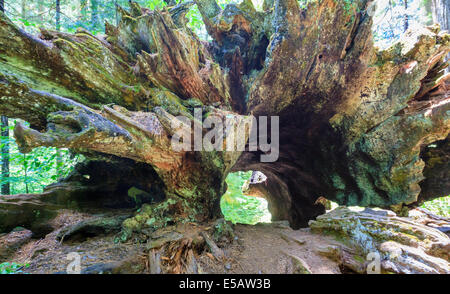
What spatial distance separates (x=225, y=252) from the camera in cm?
324

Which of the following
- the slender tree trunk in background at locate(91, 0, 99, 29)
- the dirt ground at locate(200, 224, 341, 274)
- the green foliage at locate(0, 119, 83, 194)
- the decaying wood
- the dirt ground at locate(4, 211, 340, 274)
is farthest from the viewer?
the slender tree trunk in background at locate(91, 0, 99, 29)

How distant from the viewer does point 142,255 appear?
2.63 meters

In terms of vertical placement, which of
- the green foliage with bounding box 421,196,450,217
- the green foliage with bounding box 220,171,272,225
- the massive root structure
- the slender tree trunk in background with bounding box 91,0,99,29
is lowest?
the green foliage with bounding box 220,171,272,225

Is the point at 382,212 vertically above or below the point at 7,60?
below

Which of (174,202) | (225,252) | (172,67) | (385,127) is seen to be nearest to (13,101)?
(172,67)

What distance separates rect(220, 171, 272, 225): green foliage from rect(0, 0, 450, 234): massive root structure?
7.58 m

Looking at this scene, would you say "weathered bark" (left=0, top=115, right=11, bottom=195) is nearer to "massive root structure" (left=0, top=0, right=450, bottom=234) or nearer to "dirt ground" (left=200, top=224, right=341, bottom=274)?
"massive root structure" (left=0, top=0, right=450, bottom=234)

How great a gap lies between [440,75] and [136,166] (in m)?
7.50

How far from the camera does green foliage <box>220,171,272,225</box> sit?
39.0 feet

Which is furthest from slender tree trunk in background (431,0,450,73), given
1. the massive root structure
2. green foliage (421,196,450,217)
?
green foliage (421,196,450,217)

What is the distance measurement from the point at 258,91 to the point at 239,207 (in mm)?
9268

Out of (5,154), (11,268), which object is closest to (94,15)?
(5,154)

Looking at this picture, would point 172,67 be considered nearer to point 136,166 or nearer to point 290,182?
point 136,166

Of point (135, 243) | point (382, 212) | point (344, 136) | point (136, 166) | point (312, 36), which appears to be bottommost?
point (135, 243)
